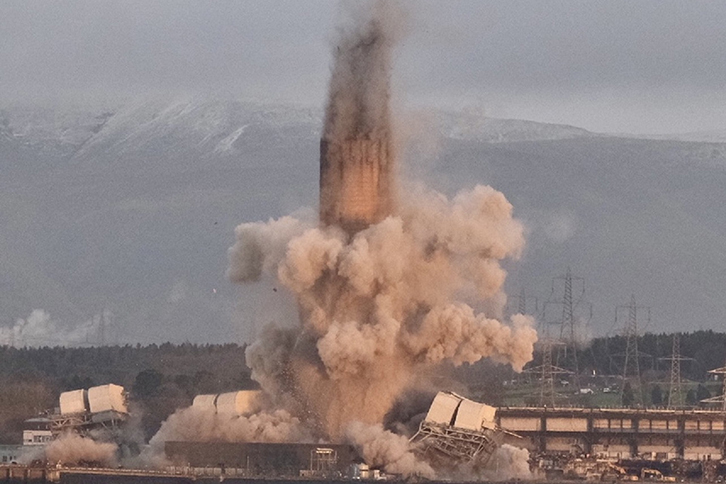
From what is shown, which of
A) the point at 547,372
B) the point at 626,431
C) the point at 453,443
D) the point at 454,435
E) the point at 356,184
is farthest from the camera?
the point at 547,372

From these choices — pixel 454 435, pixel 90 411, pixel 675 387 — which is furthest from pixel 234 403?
pixel 675 387

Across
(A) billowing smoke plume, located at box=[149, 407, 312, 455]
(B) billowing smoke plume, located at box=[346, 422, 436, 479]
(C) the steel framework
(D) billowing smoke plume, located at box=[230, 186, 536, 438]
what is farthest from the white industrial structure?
(C) the steel framework

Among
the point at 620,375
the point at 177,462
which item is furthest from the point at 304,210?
the point at 620,375

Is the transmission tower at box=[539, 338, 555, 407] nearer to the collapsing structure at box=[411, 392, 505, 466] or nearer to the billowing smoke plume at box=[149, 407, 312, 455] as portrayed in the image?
the collapsing structure at box=[411, 392, 505, 466]

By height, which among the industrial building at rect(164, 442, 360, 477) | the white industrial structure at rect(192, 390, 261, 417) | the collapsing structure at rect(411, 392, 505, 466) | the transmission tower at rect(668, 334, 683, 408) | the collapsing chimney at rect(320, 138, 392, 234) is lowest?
the industrial building at rect(164, 442, 360, 477)

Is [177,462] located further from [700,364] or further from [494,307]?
[700,364]

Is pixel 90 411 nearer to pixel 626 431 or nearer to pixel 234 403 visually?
pixel 234 403
